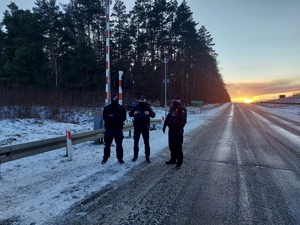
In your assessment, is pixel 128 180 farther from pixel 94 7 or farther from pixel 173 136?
pixel 94 7

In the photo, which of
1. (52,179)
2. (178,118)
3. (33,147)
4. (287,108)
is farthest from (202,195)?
(287,108)

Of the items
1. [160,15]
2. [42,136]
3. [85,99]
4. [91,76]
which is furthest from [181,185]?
[160,15]

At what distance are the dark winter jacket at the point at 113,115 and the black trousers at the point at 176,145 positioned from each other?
60.5 inches

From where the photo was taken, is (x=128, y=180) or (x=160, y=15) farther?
(x=160, y=15)

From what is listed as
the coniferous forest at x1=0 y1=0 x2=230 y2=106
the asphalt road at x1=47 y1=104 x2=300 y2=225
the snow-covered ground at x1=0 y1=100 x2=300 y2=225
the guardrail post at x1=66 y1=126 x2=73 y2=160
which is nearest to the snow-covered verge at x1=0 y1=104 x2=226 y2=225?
the snow-covered ground at x1=0 y1=100 x2=300 y2=225

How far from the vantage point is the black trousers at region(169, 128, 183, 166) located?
5.96 m

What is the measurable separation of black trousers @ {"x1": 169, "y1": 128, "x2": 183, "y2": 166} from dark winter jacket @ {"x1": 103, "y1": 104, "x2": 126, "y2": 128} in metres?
1.54

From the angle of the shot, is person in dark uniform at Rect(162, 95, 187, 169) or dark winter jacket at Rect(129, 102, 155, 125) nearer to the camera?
person in dark uniform at Rect(162, 95, 187, 169)

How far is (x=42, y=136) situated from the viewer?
9.36m

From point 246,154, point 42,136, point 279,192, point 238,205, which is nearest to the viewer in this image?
point 238,205

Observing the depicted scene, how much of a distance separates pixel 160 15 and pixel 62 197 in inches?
1478

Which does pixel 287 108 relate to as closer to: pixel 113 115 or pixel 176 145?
pixel 176 145

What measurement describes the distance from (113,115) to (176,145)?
78.9 inches

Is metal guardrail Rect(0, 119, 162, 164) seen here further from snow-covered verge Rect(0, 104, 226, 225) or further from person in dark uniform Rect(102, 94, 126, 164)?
person in dark uniform Rect(102, 94, 126, 164)
